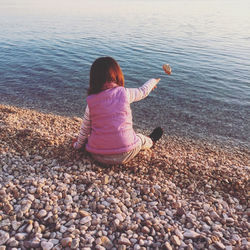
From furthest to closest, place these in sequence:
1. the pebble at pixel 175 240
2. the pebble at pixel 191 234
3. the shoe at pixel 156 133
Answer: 1. the shoe at pixel 156 133
2. the pebble at pixel 191 234
3. the pebble at pixel 175 240

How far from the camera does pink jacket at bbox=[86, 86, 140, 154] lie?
5508 millimetres

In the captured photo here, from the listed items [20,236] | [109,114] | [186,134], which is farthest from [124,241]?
[186,134]

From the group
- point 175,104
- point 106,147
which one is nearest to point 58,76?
point 175,104

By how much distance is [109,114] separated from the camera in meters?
5.57

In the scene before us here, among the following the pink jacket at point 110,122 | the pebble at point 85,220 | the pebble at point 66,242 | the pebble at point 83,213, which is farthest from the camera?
the pink jacket at point 110,122

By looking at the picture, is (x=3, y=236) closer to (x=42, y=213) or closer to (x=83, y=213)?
(x=42, y=213)

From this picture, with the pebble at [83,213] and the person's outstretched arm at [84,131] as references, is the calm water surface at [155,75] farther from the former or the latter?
the pebble at [83,213]

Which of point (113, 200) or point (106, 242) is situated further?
point (113, 200)

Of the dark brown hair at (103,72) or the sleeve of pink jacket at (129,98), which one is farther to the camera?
the sleeve of pink jacket at (129,98)

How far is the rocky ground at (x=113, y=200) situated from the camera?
13.7 feet

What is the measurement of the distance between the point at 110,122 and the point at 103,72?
1.15 meters

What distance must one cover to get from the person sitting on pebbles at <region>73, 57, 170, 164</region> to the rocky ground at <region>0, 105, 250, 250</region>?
557 mm

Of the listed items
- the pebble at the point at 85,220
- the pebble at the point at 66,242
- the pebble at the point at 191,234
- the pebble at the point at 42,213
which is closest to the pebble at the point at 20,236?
the pebble at the point at 42,213

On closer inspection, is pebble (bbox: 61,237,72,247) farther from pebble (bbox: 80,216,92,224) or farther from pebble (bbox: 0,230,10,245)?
pebble (bbox: 0,230,10,245)
